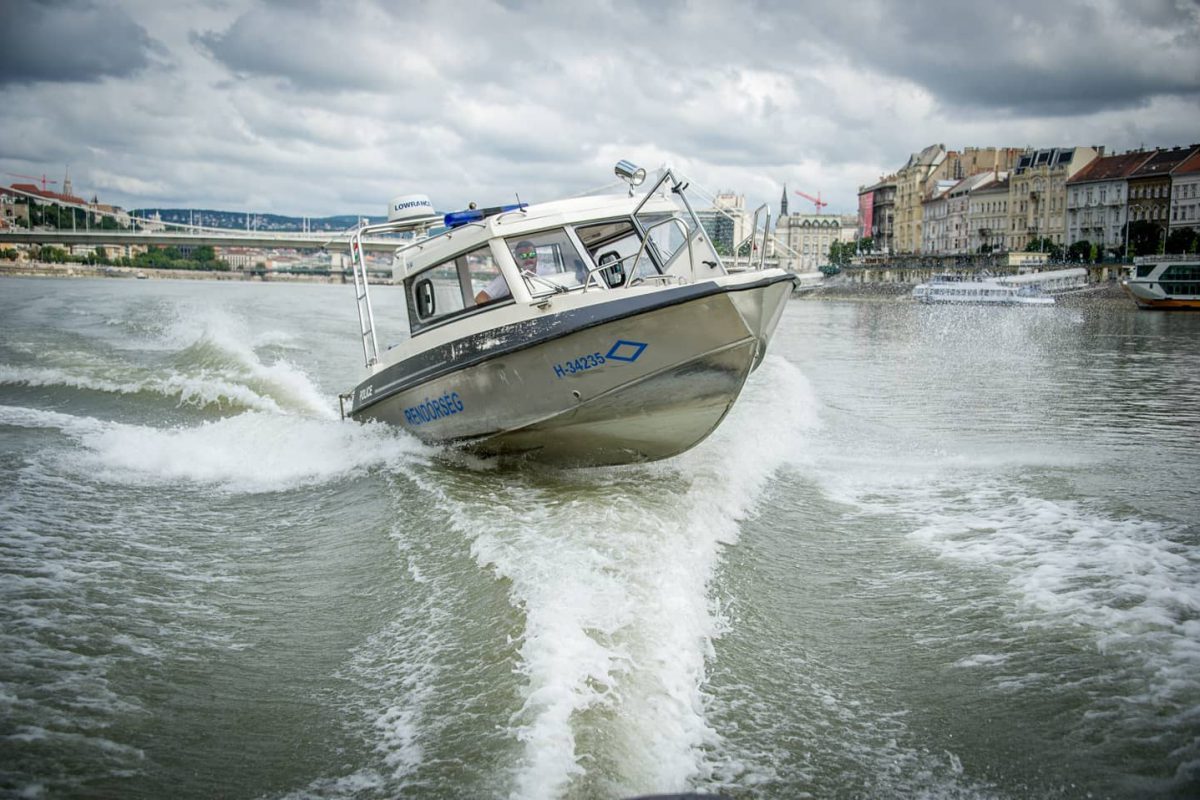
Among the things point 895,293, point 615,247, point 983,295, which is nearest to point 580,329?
point 615,247

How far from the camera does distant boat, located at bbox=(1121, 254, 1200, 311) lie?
60.0 m

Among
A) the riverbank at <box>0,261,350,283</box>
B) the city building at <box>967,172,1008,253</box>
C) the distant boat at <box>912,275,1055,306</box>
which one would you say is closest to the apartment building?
the city building at <box>967,172,1008,253</box>

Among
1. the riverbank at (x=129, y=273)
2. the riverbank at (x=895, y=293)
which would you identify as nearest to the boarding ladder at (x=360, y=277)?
the riverbank at (x=895, y=293)

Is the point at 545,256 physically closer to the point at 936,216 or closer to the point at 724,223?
the point at 724,223

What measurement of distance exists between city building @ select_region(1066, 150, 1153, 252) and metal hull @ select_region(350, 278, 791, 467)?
361ft

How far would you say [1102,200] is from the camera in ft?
351

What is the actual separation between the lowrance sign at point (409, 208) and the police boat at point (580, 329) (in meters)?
1.15

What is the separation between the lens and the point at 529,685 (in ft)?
15.3

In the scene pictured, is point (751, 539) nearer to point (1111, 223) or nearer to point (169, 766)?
point (169, 766)

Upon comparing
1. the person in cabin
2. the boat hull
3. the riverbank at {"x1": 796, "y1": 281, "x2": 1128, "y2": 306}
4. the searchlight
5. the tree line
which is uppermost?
the tree line

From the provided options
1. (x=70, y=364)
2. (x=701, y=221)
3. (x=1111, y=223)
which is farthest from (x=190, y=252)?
(x=701, y=221)

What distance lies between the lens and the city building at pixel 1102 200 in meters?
104

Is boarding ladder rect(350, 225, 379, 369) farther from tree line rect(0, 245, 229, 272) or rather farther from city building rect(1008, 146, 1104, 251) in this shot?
tree line rect(0, 245, 229, 272)

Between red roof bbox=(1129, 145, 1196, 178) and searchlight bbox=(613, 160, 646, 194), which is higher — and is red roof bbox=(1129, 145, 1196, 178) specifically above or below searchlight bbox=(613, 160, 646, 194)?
above
